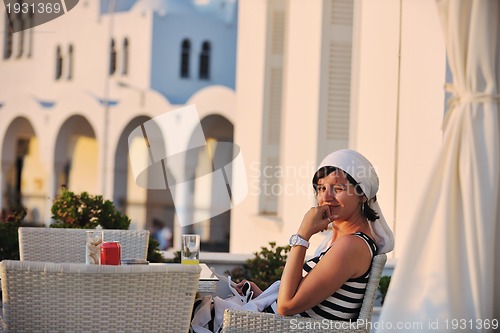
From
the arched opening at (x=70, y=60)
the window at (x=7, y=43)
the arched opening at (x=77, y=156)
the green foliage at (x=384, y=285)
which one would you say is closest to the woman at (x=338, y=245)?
the green foliage at (x=384, y=285)

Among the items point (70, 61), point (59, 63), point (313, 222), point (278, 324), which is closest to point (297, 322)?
point (278, 324)

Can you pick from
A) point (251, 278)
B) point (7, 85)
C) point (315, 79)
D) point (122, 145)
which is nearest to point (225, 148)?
point (122, 145)

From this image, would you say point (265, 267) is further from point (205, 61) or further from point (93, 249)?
point (205, 61)

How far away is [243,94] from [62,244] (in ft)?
28.4

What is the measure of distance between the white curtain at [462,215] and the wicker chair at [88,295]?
1366 millimetres

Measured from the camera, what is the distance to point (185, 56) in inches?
1110

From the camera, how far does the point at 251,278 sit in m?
6.17

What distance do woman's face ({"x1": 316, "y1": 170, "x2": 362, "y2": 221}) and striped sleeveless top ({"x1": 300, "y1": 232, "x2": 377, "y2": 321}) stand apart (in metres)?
0.10

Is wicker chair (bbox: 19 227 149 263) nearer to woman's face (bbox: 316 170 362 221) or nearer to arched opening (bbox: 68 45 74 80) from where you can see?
woman's face (bbox: 316 170 362 221)

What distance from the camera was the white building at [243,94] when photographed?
6.73m

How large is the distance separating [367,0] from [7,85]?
867 inches

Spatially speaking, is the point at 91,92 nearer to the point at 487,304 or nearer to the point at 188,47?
the point at 188,47

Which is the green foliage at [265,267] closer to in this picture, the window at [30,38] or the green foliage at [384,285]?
the green foliage at [384,285]

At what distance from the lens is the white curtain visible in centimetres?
367
